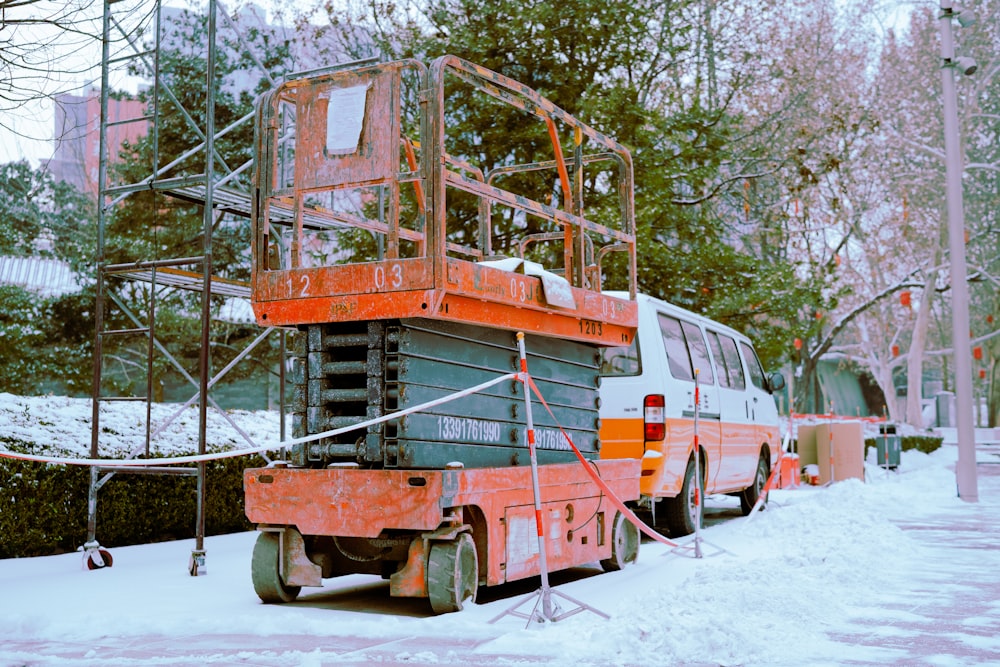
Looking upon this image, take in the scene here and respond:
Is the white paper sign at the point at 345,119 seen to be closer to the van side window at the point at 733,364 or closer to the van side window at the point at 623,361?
the van side window at the point at 623,361

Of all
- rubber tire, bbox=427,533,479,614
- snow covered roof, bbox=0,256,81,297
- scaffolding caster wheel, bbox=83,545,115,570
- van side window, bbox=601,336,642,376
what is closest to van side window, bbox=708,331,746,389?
van side window, bbox=601,336,642,376

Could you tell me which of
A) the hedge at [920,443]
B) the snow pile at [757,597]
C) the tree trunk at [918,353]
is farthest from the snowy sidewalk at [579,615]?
the tree trunk at [918,353]

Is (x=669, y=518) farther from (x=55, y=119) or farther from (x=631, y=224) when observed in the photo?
(x=55, y=119)

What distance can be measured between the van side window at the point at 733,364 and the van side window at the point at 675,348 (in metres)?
1.53

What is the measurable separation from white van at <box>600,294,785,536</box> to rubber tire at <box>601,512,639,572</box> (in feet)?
2.74

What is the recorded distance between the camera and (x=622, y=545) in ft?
28.2

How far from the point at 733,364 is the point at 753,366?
1.14 metres

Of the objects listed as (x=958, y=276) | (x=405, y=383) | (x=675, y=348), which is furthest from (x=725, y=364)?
(x=405, y=383)

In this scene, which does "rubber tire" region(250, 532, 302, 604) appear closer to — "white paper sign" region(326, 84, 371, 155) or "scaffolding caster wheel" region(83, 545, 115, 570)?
"scaffolding caster wheel" region(83, 545, 115, 570)

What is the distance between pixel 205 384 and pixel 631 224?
12.0 ft

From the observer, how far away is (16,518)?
8.80 metres

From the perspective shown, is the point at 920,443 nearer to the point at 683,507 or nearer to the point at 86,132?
the point at 683,507

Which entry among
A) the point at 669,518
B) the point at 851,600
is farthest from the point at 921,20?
the point at 851,600

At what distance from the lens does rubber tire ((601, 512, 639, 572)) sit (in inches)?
331
